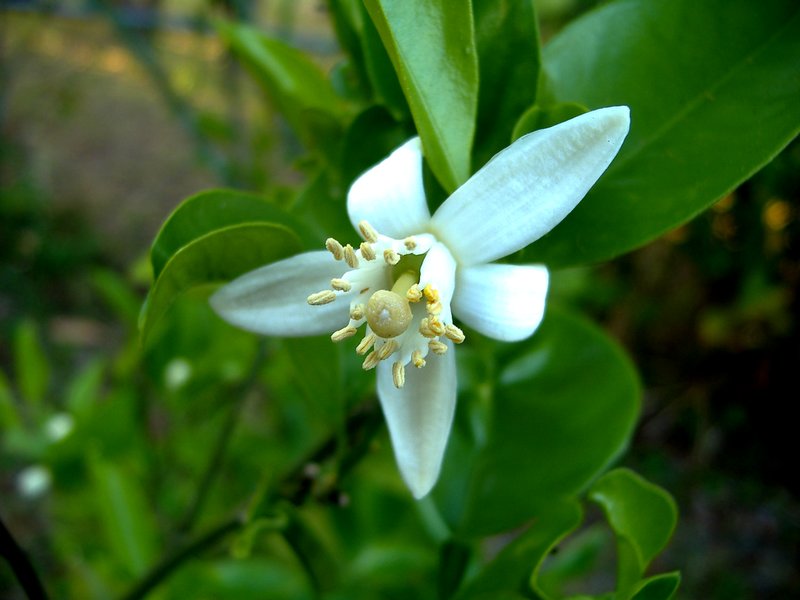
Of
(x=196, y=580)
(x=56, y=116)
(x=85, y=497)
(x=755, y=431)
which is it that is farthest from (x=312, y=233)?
(x=56, y=116)

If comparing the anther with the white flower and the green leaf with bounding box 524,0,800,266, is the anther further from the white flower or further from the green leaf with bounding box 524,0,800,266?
the green leaf with bounding box 524,0,800,266

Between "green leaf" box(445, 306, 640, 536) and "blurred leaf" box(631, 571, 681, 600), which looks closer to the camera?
"blurred leaf" box(631, 571, 681, 600)

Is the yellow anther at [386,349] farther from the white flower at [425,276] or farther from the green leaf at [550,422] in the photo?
the green leaf at [550,422]

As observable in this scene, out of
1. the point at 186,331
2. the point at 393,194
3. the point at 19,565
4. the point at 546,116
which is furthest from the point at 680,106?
the point at 186,331

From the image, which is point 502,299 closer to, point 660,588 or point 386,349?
point 386,349

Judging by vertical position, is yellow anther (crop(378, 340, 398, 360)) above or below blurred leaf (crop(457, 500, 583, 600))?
above

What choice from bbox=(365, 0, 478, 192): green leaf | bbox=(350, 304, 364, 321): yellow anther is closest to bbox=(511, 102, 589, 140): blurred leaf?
bbox=(365, 0, 478, 192): green leaf
